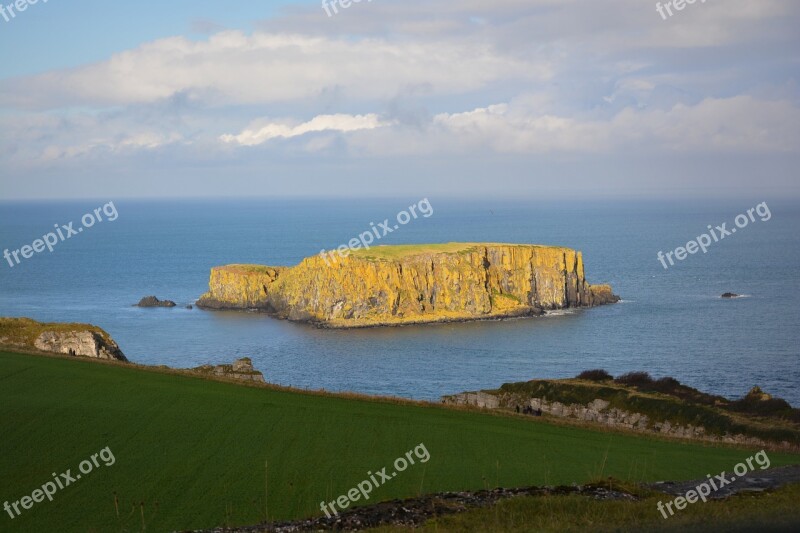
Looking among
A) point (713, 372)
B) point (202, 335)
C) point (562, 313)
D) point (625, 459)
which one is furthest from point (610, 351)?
point (625, 459)

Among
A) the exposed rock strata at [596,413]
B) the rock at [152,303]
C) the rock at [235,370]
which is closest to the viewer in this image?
the exposed rock strata at [596,413]


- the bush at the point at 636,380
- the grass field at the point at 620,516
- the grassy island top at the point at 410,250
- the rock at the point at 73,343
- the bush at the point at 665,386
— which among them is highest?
the grassy island top at the point at 410,250

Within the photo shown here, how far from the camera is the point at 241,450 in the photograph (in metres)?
21.0

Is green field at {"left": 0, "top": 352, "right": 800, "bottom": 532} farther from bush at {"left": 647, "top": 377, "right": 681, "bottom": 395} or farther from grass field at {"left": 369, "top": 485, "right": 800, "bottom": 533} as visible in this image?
bush at {"left": 647, "top": 377, "right": 681, "bottom": 395}

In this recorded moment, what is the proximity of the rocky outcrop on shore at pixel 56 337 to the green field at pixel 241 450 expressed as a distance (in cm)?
920

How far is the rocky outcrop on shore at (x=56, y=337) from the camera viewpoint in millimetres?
38750

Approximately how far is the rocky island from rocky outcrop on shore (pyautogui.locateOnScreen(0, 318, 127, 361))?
5264 centimetres

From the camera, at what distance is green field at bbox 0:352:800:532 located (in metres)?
17.0

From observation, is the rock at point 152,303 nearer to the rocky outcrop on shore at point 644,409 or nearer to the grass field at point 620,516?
the rocky outcrop on shore at point 644,409

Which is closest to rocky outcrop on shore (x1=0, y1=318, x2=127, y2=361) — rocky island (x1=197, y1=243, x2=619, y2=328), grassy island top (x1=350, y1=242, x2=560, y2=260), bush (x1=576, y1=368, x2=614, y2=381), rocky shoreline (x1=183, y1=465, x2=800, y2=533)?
rocky shoreline (x1=183, y1=465, x2=800, y2=533)

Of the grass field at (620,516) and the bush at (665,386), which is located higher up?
the grass field at (620,516)

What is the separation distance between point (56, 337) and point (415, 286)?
6208 centimetres

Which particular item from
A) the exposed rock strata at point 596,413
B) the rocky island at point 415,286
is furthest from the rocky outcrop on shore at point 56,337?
the rocky island at point 415,286

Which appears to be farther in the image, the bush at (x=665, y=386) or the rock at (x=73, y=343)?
the bush at (x=665, y=386)
